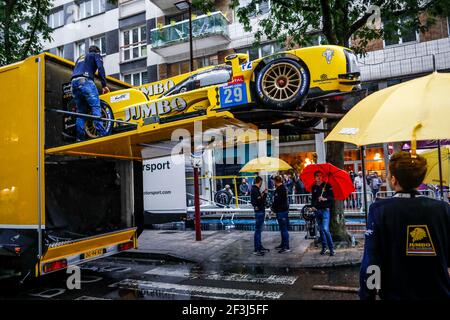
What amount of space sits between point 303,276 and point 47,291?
457cm

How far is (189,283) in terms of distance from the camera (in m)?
6.53

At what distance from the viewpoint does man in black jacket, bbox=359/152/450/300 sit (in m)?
2.24

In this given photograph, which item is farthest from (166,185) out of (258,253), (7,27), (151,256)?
(7,27)

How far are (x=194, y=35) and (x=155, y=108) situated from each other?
15.2 meters

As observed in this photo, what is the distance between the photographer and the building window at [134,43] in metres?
24.1

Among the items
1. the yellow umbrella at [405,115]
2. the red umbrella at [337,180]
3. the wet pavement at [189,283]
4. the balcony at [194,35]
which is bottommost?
the wet pavement at [189,283]

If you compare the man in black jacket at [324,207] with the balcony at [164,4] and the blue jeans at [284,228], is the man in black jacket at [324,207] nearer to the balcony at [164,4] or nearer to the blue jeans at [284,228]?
the blue jeans at [284,228]

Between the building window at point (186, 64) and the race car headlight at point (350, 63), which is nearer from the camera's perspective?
the race car headlight at point (350, 63)

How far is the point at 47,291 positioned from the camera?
6223 mm

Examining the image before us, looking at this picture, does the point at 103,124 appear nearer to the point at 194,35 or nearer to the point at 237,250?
the point at 237,250

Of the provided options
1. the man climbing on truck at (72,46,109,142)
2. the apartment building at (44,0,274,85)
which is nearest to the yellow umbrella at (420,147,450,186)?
the man climbing on truck at (72,46,109,142)

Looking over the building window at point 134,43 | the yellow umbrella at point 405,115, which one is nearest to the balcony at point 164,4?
the building window at point 134,43

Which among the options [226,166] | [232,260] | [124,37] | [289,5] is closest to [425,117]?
[232,260]

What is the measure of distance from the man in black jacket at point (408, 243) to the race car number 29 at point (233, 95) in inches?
142
